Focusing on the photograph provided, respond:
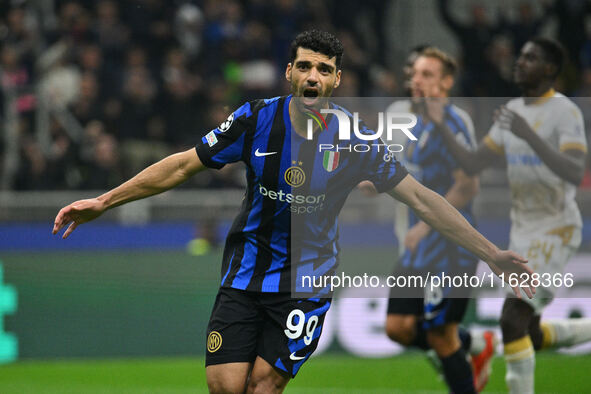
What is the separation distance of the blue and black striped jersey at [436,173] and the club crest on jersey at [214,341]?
2.33 m

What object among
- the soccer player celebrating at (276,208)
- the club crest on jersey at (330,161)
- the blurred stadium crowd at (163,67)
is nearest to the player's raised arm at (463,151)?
the soccer player celebrating at (276,208)

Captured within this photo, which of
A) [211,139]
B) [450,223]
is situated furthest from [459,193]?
[211,139]

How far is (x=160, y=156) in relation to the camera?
Result: 10.9m

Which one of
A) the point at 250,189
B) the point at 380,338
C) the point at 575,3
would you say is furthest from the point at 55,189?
the point at 575,3

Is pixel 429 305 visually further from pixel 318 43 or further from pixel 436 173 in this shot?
pixel 318 43

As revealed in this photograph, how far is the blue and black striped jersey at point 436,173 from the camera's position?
6.45m

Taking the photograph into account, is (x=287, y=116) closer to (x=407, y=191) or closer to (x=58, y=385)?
(x=407, y=191)

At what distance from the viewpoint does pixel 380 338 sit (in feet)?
28.8

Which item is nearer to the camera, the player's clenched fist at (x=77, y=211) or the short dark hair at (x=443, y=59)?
the player's clenched fist at (x=77, y=211)

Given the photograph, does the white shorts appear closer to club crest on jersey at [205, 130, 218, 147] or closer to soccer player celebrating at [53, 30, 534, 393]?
soccer player celebrating at [53, 30, 534, 393]

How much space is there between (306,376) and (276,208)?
13.2 feet

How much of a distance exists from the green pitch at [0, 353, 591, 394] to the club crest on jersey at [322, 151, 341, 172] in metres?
3.41

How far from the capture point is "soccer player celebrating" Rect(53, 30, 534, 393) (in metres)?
4.50

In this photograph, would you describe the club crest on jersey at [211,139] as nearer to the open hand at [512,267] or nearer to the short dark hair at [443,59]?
the open hand at [512,267]
